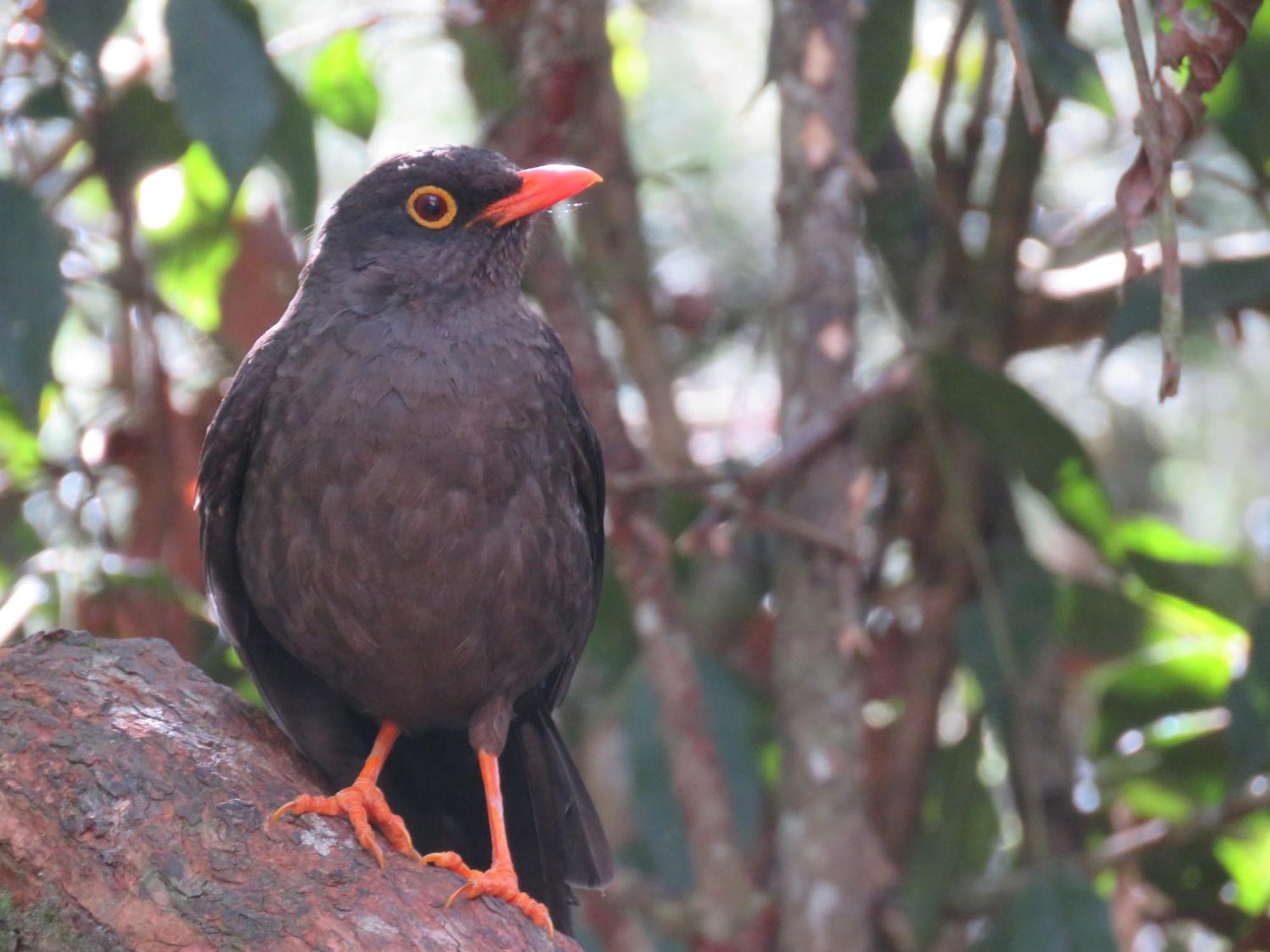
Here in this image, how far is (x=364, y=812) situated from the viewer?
3969 mm

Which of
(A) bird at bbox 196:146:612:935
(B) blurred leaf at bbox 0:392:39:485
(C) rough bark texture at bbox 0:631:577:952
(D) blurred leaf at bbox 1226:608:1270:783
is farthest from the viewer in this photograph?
(B) blurred leaf at bbox 0:392:39:485

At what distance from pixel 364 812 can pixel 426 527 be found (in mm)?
799

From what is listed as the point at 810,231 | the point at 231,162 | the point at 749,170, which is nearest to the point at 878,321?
the point at 749,170

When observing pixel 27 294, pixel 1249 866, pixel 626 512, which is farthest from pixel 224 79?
pixel 1249 866

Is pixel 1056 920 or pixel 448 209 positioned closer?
pixel 448 209

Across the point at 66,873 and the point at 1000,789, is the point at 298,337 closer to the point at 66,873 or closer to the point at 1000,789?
the point at 66,873

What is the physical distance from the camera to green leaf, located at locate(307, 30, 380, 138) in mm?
6047

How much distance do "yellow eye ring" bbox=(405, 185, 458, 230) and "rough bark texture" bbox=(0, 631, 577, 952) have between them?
1.62m

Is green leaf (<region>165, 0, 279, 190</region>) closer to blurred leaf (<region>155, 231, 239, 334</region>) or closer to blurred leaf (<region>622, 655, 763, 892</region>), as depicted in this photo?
blurred leaf (<region>155, 231, 239, 334</region>)

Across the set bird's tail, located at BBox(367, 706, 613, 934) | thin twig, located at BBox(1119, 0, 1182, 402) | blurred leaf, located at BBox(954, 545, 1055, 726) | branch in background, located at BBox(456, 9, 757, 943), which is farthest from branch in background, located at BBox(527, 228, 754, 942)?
thin twig, located at BBox(1119, 0, 1182, 402)

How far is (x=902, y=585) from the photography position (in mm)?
6984

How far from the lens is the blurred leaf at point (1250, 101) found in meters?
5.33

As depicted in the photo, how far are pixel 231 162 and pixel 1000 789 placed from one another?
18.9 ft

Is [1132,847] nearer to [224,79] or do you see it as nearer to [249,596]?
[249,596]
